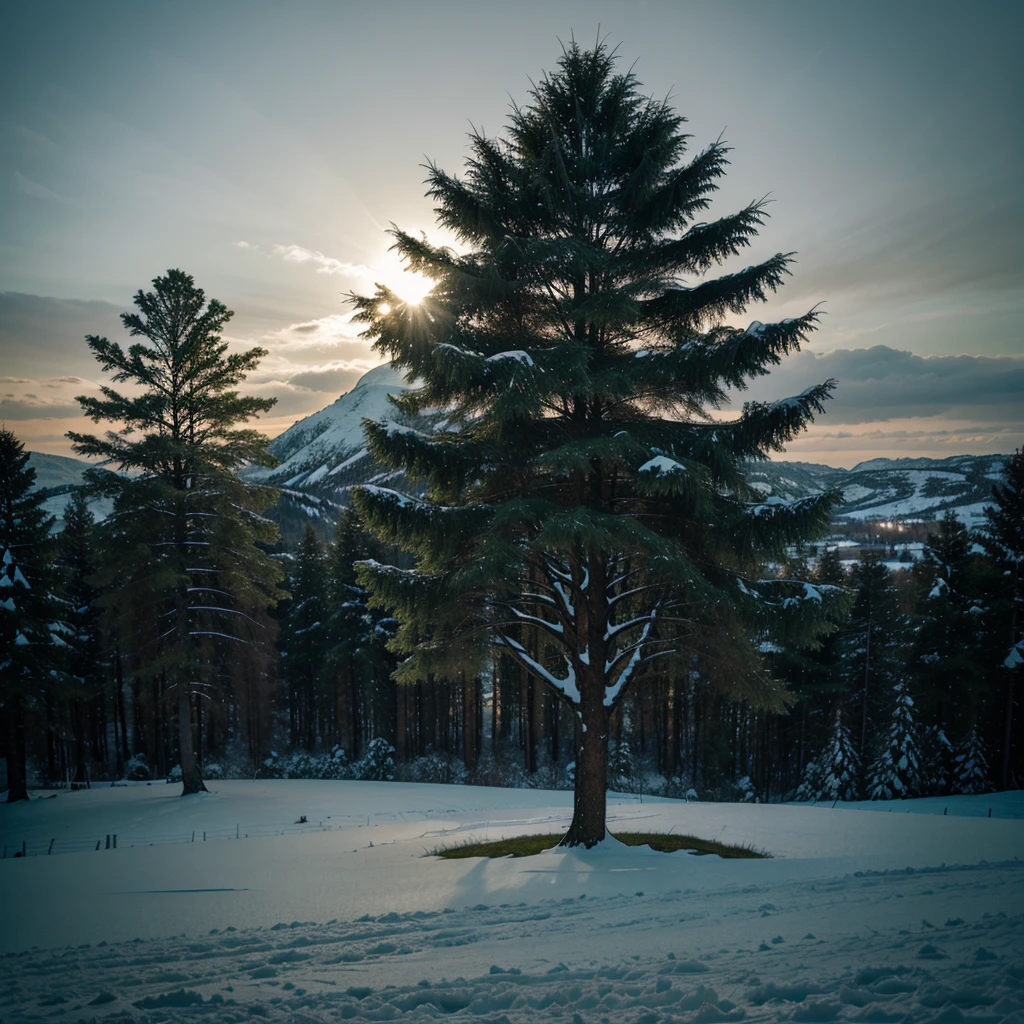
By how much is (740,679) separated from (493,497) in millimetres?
5186

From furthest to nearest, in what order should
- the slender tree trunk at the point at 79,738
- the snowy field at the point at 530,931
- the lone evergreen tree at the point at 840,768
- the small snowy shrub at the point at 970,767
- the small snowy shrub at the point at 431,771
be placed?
the small snowy shrub at the point at 431,771 → the slender tree trunk at the point at 79,738 → the lone evergreen tree at the point at 840,768 → the small snowy shrub at the point at 970,767 → the snowy field at the point at 530,931

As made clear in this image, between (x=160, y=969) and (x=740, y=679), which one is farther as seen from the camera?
(x=740, y=679)

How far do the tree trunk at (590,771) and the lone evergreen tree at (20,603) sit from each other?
61.2 ft

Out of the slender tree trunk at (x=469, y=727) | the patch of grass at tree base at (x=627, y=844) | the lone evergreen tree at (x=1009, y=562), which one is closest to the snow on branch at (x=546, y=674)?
the patch of grass at tree base at (x=627, y=844)

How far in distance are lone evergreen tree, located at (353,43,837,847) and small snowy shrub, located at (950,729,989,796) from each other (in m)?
18.2

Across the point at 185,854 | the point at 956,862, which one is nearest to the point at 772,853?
the point at 956,862

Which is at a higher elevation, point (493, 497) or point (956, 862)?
point (493, 497)

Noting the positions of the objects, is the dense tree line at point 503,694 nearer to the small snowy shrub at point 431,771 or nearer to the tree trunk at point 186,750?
the small snowy shrub at point 431,771

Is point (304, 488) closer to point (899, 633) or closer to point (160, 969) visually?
point (899, 633)

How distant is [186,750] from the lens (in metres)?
18.0

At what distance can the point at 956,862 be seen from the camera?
28.8 ft

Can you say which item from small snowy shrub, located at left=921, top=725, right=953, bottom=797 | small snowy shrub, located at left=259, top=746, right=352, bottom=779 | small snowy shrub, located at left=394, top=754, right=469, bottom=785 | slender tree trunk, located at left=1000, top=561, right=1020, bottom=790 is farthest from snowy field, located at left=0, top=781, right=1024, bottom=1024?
small snowy shrub, located at left=259, top=746, right=352, bottom=779

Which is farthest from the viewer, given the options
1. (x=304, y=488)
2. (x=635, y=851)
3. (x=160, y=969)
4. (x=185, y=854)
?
(x=304, y=488)

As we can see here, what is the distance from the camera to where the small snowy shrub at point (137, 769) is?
92.0 ft
